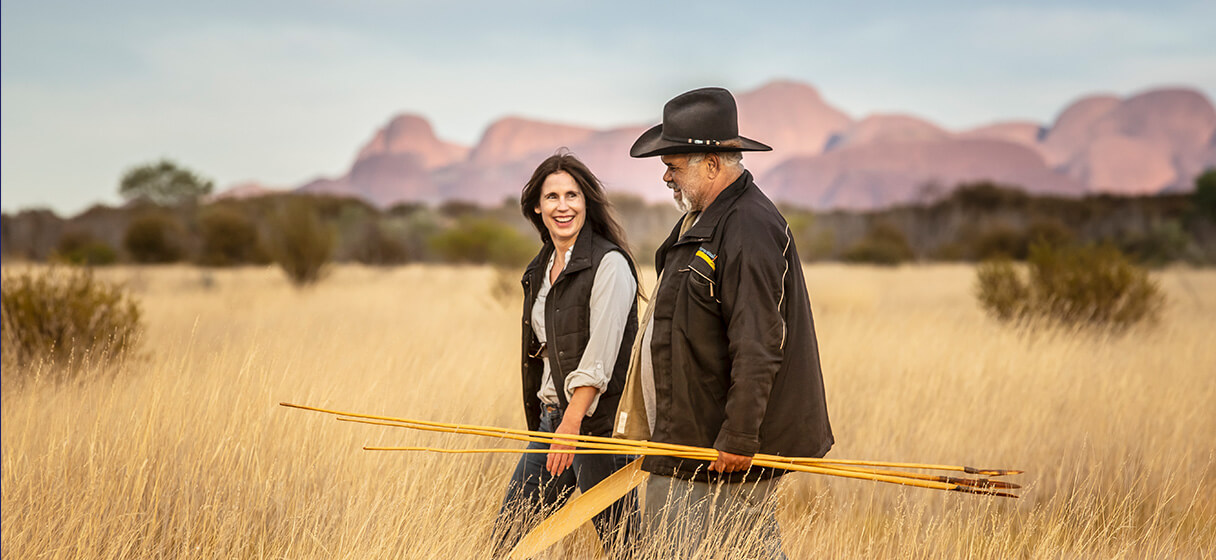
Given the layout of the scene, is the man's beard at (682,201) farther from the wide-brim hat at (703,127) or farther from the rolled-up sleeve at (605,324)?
the rolled-up sleeve at (605,324)

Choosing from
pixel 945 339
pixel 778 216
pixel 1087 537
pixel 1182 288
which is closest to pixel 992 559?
pixel 1087 537

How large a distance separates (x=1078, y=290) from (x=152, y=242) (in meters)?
31.1

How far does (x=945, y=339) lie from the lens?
9.02 meters

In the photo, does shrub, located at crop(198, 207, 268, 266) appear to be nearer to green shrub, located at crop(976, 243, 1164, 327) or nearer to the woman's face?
green shrub, located at crop(976, 243, 1164, 327)

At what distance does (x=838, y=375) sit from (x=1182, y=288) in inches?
567

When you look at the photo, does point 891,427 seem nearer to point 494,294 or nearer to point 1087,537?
point 1087,537

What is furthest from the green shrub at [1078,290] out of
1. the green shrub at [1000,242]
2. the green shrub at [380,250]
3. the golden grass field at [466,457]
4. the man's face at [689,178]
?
the green shrub at [380,250]

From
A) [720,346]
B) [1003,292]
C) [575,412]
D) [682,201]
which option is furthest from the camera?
[1003,292]

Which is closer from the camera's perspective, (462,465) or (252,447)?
(252,447)

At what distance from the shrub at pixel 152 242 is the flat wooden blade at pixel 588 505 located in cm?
3285

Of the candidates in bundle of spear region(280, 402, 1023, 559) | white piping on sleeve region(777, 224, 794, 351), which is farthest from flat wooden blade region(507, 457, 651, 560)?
white piping on sleeve region(777, 224, 794, 351)

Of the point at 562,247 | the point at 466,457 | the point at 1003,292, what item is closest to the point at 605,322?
the point at 562,247

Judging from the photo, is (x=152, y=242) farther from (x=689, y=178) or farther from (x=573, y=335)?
(x=689, y=178)

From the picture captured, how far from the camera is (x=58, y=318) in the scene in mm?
7684
